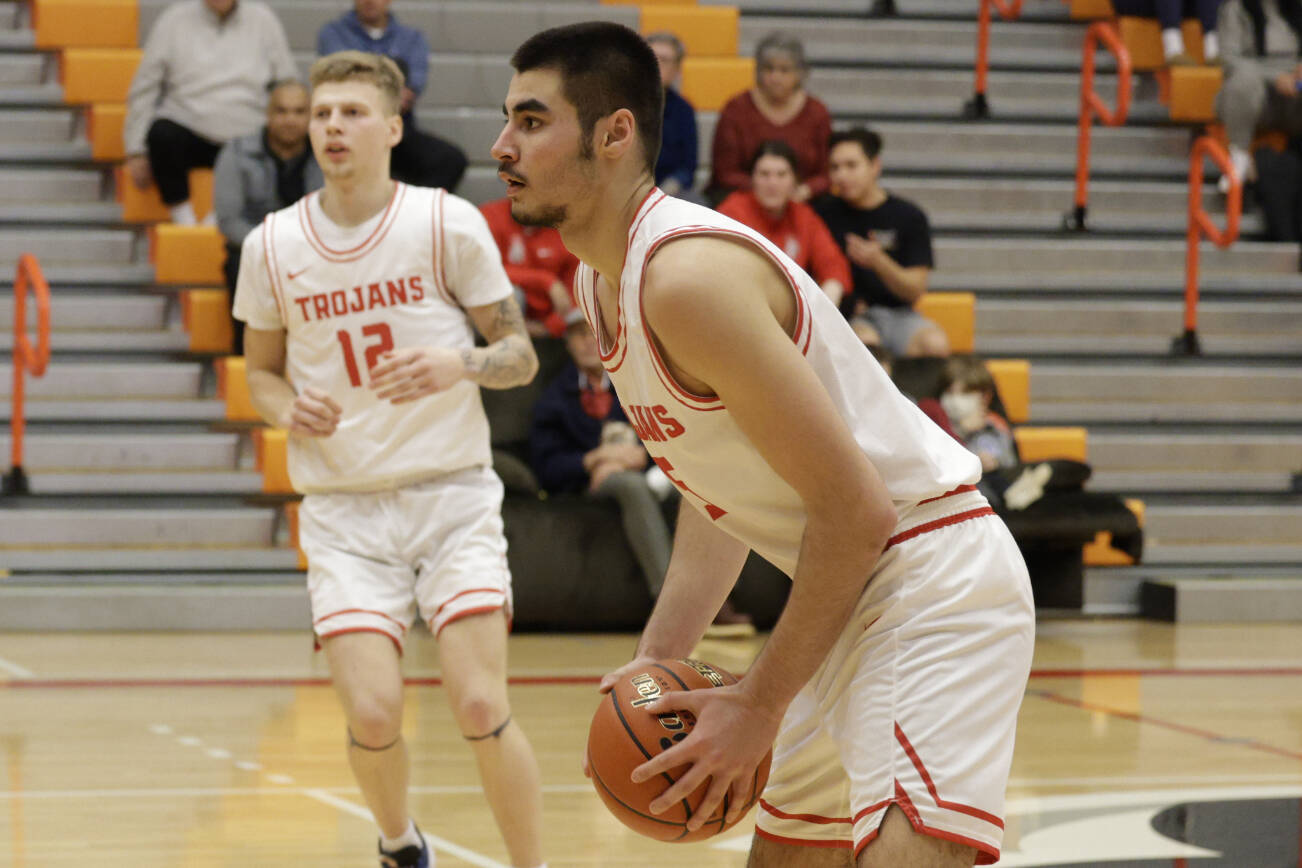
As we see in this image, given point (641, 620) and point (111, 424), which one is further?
point (111, 424)

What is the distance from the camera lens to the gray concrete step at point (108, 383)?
27.7 ft

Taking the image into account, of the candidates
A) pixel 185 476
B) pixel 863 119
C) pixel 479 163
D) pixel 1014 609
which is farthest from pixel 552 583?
pixel 1014 609

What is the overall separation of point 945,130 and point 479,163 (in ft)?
9.15

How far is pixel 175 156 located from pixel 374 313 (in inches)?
214

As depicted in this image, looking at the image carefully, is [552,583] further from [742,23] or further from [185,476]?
[742,23]

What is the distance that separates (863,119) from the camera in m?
10.2

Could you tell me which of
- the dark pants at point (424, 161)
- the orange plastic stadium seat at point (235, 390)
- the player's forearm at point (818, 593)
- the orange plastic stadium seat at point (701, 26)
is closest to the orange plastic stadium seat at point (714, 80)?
the orange plastic stadium seat at point (701, 26)

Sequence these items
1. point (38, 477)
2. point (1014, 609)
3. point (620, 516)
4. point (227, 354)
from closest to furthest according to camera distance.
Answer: point (1014, 609)
point (620, 516)
point (38, 477)
point (227, 354)

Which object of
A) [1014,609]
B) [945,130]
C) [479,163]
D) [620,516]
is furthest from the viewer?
[945,130]

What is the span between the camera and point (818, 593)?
206 cm

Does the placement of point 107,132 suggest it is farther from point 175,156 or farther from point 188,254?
point 188,254

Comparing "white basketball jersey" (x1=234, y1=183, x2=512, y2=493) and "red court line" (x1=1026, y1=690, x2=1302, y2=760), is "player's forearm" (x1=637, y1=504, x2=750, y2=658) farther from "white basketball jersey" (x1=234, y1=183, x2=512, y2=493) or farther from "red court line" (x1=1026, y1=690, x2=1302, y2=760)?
"red court line" (x1=1026, y1=690, x2=1302, y2=760)

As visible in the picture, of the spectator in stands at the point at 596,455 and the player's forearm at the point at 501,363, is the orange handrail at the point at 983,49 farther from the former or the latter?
the player's forearm at the point at 501,363

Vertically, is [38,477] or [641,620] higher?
[38,477]
